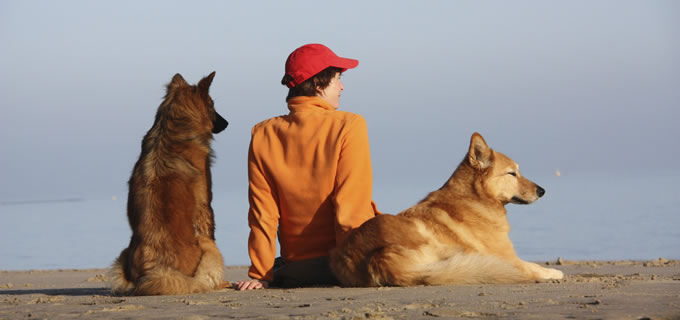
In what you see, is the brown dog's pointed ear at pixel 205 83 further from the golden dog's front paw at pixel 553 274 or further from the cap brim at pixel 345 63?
the golden dog's front paw at pixel 553 274

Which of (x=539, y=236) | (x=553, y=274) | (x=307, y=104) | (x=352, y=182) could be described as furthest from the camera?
(x=539, y=236)

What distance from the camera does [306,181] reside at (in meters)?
5.70

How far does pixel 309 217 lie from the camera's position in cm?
577

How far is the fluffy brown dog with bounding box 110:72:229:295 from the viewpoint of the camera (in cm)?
538

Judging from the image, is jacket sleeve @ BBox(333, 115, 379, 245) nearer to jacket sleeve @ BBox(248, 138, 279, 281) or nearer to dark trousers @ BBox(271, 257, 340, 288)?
dark trousers @ BBox(271, 257, 340, 288)

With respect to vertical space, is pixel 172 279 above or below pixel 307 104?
below

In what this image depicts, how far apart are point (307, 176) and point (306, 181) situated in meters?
0.04

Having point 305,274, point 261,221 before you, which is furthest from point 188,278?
point 305,274

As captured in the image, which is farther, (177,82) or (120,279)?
(177,82)

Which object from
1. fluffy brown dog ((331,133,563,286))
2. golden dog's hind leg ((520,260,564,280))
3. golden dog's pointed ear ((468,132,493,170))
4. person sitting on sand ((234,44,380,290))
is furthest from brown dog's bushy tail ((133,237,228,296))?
golden dog's hind leg ((520,260,564,280))

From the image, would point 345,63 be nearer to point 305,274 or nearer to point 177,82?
point 177,82

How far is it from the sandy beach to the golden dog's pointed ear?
1.07 m

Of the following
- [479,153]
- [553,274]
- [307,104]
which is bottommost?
[553,274]

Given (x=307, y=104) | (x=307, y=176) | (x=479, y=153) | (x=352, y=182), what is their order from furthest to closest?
(x=479, y=153) < (x=307, y=104) < (x=307, y=176) < (x=352, y=182)
